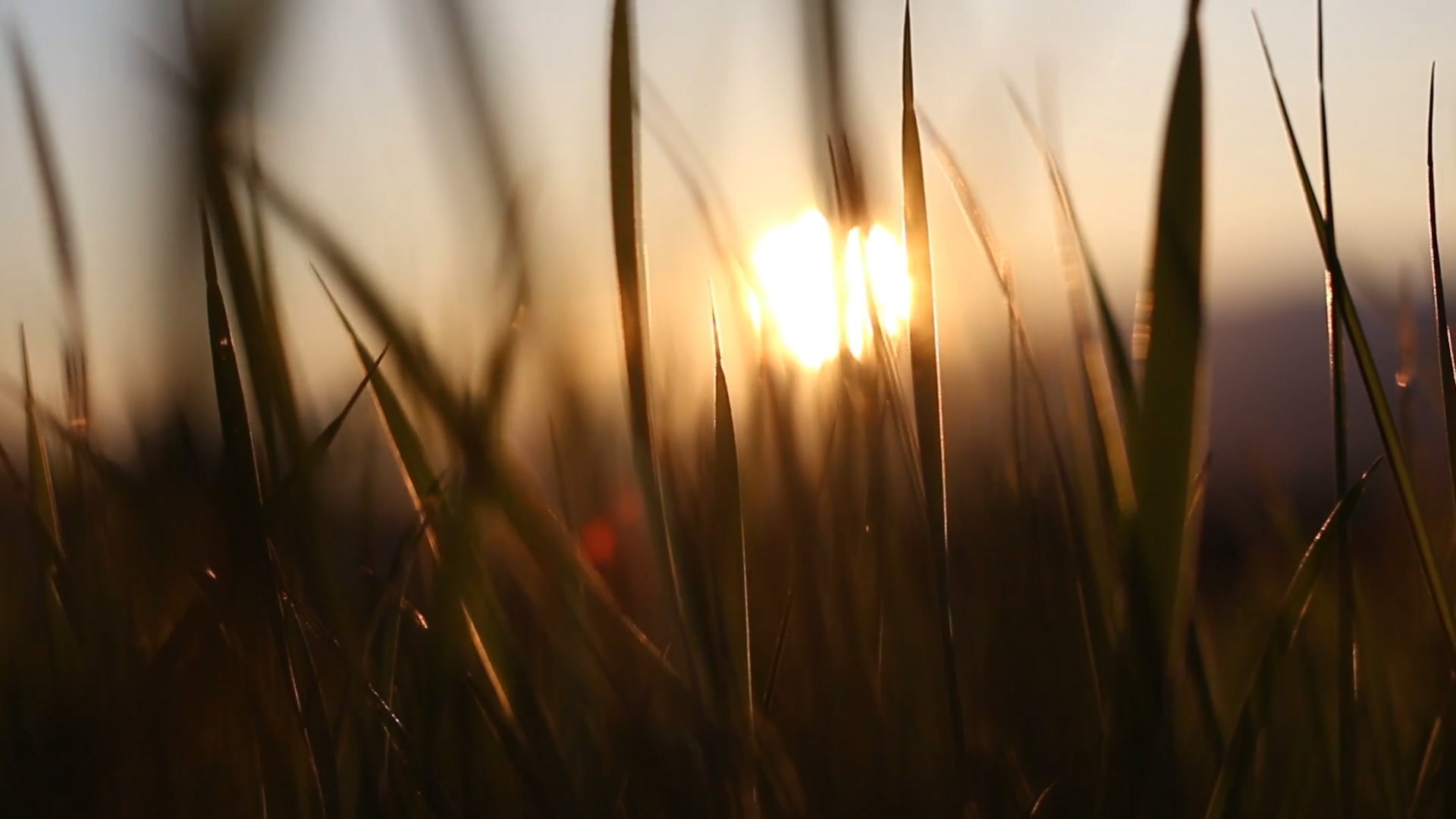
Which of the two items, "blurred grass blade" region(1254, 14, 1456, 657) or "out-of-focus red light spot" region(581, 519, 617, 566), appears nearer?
"blurred grass blade" region(1254, 14, 1456, 657)

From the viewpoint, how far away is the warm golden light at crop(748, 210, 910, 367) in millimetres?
457

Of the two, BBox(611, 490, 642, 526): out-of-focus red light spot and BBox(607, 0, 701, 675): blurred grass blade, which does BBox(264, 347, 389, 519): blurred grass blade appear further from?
BBox(611, 490, 642, 526): out-of-focus red light spot

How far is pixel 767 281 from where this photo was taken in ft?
1.93

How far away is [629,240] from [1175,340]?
124mm

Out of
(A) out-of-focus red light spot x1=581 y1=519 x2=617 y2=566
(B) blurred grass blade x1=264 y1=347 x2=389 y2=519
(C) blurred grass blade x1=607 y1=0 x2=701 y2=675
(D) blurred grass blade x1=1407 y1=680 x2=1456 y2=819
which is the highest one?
(C) blurred grass blade x1=607 y1=0 x2=701 y2=675

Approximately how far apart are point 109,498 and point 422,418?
0.21 m

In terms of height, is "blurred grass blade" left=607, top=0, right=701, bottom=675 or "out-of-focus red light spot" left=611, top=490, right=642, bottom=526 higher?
"blurred grass blade" left=607, top=0, right=701, bottom=675

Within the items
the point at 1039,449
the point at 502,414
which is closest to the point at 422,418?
the point at 502,414

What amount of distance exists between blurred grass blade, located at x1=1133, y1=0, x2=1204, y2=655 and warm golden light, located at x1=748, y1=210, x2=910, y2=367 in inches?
6.3

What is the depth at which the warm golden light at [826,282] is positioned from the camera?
46 centimetres

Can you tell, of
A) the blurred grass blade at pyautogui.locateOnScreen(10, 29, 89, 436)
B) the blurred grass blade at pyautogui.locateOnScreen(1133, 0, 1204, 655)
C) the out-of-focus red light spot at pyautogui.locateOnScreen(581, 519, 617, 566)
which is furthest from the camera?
the out-of-focus red light spot at pyautogui.locateOnScreen(581, 519, 617, 566)

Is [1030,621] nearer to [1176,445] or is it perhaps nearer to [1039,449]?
[1039,449]

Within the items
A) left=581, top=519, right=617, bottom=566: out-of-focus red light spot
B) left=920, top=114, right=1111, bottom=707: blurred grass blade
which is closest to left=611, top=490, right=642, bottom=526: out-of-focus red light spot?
left=581, top=519, right=617, bottom=566: out-of-focus red light spot

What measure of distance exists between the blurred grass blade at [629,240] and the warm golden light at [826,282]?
164 mm
